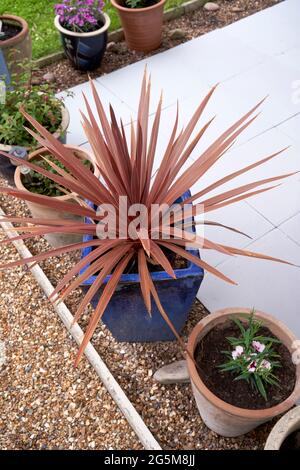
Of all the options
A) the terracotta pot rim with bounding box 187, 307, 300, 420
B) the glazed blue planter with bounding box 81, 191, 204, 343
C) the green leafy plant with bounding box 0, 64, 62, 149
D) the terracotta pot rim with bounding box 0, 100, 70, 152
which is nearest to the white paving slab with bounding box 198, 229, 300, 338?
the glazed blue planter with bounding box 81, 191, 204, 343

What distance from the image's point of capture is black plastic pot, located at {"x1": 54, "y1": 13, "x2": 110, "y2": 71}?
10.5ft

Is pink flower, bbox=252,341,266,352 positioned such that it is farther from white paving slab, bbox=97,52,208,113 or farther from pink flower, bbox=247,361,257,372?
white paving slab, bbox=97,52,208,113

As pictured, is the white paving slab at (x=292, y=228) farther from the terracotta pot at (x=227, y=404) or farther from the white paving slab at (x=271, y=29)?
the white paving slab at (x=271, y=29)

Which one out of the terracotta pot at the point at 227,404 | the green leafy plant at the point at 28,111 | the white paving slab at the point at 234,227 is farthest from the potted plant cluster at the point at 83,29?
the terracotta pot at the point at 227,404

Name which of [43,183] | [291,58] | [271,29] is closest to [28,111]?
[43,183]

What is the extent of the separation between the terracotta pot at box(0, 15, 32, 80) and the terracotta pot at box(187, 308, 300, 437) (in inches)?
87.3

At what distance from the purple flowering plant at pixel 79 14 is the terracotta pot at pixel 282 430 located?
2.84 m

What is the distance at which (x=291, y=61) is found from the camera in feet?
11.3

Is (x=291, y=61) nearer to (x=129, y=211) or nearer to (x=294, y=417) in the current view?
(x=129, y=211)

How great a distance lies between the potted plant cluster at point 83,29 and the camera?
10.3 ft

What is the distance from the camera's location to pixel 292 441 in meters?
1.51

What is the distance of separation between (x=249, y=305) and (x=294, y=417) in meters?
0.76
